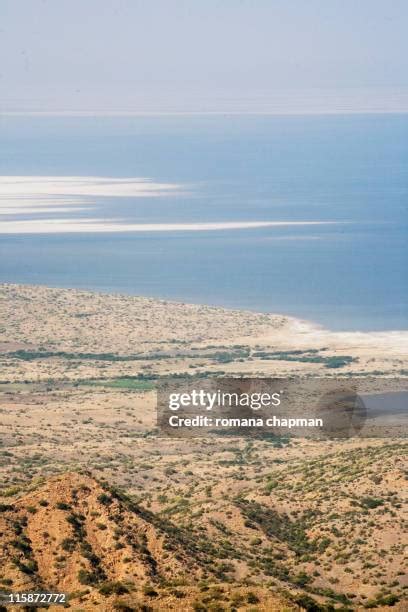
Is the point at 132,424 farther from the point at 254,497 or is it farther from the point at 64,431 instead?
the point at 254,497

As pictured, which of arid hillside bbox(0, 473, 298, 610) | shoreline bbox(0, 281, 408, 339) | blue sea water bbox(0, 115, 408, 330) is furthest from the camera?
blue sea water bbox(0, 115, 408, 330)

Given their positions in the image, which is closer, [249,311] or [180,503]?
[180,503]

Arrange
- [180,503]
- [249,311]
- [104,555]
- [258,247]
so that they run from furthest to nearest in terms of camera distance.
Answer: [258,247]
[249,311]
[180,503]
[104,555]

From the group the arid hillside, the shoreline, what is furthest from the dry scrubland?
the shoreline

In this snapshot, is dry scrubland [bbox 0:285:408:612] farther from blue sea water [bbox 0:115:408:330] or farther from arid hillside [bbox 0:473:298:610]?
blue sea water [bbox 0:115:408:330]

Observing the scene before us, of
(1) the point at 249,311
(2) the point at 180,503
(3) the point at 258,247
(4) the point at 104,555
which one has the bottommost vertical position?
(4) the point at 104,555

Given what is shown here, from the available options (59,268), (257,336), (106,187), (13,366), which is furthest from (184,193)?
(13,366)

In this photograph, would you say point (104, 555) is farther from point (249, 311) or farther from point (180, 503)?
point (249, 311)

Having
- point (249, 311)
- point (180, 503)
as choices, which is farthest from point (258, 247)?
point (180, 503)
